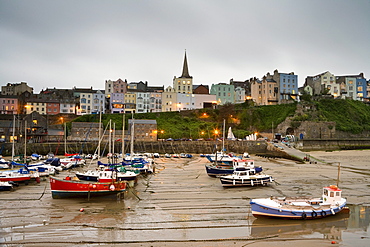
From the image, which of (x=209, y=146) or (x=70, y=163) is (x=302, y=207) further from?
(x=209, y=146)

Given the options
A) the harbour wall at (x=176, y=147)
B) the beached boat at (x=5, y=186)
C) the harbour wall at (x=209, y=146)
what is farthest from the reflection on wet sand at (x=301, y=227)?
the harbour wall at (x=176, y=147)

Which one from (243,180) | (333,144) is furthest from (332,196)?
(333,144)

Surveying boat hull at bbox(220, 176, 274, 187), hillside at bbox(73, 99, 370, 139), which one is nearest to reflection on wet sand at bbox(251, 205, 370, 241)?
boat hull at bbox(220, 176, 274, 187)

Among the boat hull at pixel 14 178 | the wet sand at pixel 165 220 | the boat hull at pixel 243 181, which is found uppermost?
the boat hull at pixel 243 181

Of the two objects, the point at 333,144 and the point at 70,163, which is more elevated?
the point at 333,144

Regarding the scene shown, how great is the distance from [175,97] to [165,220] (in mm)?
80468

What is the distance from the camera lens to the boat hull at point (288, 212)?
16.2 m

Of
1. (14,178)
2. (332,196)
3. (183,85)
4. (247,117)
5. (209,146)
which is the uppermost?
(183,85)

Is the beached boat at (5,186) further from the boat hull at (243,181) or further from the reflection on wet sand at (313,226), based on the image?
the reflection on wet sand at (313,226)

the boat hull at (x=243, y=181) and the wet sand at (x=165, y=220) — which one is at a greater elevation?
the boat hull at (x=243, y=181)

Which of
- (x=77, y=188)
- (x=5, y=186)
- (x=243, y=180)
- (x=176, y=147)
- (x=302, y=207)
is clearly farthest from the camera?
(x=176, y=147)

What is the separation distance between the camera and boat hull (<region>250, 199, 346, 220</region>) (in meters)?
16.2

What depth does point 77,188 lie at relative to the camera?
21250 mm

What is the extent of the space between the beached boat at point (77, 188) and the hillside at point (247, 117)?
52076 millimetres
